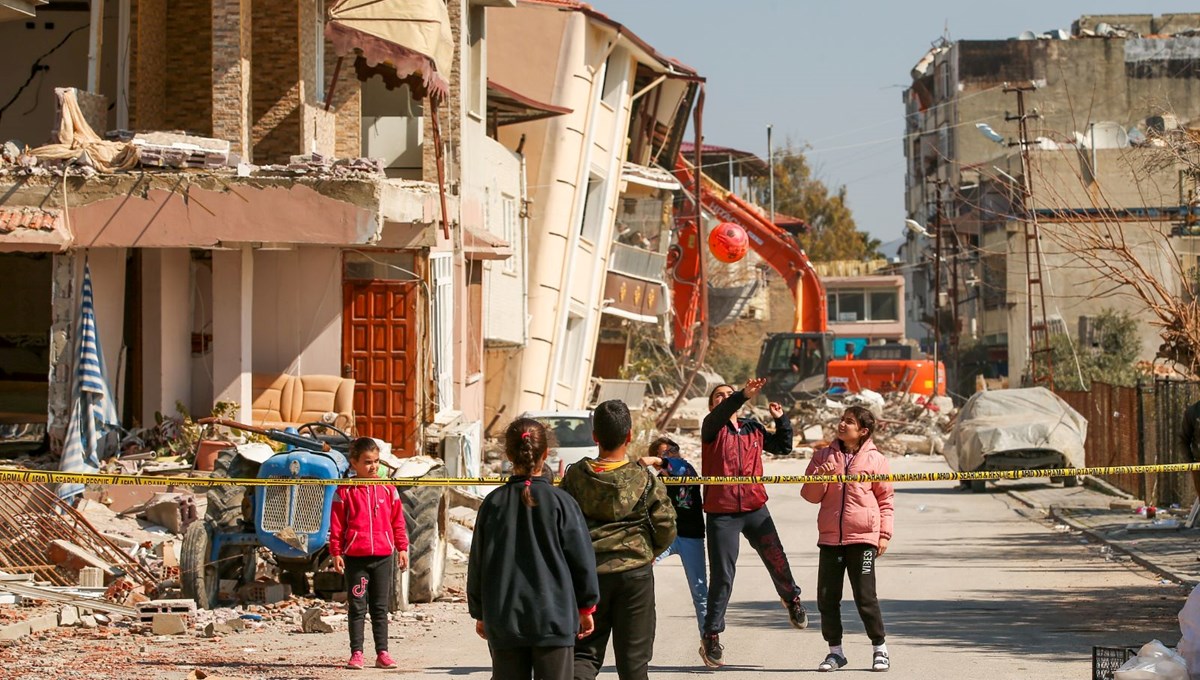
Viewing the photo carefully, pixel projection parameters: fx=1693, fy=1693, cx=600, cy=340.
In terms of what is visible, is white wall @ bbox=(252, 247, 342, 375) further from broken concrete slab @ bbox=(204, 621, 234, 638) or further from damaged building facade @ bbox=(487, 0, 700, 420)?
damaged building facade @ bbox=(487, 0, 700, 420)

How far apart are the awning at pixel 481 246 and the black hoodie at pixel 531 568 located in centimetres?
2106

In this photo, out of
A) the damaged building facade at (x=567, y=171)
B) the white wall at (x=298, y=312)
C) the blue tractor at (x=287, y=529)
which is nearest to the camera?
the blue tractor at (x=287, y=529)

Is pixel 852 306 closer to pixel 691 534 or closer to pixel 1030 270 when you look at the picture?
pixel 1030 270

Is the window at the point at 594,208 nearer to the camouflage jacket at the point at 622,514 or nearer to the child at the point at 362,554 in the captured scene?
the child at the point at 362,554

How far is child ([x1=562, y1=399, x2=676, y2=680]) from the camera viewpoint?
8.14 m

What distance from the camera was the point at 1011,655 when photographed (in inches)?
448

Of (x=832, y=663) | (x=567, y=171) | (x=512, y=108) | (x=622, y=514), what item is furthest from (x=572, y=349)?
(x=622, y=514)

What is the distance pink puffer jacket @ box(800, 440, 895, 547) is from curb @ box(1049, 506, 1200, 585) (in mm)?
5891

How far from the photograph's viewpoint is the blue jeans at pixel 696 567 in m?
11.2

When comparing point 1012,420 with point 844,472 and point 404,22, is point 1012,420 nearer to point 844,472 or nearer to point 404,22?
point 404,22

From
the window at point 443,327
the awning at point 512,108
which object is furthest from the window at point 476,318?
the awning at point 512,108

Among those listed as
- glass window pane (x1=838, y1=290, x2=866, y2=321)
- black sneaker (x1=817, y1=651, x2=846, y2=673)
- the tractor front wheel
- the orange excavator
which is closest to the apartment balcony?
the orange excavator

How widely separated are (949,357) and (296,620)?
70.6 metres

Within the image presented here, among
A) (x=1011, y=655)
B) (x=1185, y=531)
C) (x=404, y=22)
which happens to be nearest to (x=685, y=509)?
(x=1011, y=655)
